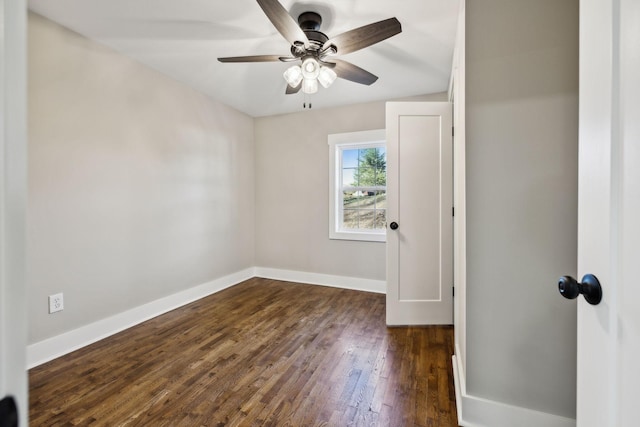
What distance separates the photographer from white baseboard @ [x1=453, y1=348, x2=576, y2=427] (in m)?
1.37

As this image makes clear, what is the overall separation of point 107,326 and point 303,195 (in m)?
2.53

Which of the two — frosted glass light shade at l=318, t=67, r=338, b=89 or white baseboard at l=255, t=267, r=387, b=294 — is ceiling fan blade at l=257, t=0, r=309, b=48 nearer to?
frosted glass light shade at l=318, t=67, r=338, b=89

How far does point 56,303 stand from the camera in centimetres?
215

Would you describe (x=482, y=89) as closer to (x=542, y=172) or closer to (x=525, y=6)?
(x=525, y=6)

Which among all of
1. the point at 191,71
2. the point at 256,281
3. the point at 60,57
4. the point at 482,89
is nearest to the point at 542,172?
the point at 482,89

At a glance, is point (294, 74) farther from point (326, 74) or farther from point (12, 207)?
point (12, 207)

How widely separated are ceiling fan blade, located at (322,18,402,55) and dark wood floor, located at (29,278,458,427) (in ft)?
7.03

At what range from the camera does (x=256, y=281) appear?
162 inches

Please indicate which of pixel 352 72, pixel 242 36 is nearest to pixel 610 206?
pixel 352 72

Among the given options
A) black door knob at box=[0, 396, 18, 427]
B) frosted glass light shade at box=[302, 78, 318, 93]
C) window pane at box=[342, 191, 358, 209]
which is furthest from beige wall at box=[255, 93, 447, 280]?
black door knob at box=[0, 396, 18, 427]

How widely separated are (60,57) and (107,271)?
167cm

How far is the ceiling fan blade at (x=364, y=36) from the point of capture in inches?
66.2

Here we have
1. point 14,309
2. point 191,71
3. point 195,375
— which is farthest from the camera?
point 191,71

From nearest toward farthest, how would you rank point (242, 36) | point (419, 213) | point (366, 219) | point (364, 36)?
point (364, 36)
point (242, 36)
point (419, 213)
point (366, 219)
